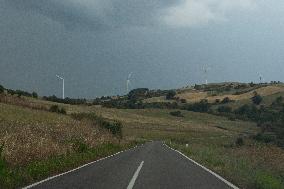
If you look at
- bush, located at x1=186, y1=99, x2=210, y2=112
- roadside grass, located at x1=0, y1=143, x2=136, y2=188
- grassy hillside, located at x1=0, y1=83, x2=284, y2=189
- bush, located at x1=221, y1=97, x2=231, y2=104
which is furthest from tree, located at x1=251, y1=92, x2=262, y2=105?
roadside grass, located at x1=0, y1=143, x2=136, y2=188

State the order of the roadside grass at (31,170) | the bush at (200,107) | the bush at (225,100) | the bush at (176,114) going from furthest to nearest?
the bush at (225,100) → the bush at (200,107) → the bush at (176,114) → the roadside grass at (31,170)

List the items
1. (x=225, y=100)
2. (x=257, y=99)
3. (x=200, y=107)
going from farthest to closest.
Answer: (x=225, y=100) → (x=200, y=107) → (x=257, y=99)

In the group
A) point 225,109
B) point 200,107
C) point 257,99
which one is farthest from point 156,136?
point 257,99

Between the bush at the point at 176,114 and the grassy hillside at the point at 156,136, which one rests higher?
the bush at the point at 176,114

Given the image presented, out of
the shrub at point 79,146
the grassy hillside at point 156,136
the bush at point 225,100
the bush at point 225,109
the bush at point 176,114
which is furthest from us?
the bush at point 225,100

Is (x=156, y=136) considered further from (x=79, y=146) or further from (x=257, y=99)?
(x=79, y=146)

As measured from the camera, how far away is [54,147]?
96.1ft

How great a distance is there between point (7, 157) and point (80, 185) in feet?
18.3

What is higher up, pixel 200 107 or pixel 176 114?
pixel 200 107

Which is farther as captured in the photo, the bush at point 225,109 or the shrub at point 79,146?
the bush at point 225,109

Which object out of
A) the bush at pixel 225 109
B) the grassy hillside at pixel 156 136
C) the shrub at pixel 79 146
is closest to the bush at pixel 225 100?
the grassy hillside at pixel 156 136

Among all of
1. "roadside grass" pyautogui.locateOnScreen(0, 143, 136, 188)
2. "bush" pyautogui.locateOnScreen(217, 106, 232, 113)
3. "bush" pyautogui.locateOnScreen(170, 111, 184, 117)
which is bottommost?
"roadside grass" pyautogui.locateOnScreen(0, 143, 136, 188)

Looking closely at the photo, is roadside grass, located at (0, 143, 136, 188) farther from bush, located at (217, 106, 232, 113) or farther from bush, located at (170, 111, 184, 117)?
bush, located at (217, 106, 232, 113)

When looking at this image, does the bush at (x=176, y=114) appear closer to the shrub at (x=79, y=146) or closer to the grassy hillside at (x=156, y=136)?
the grassy hillside at (x=156, y=136)
